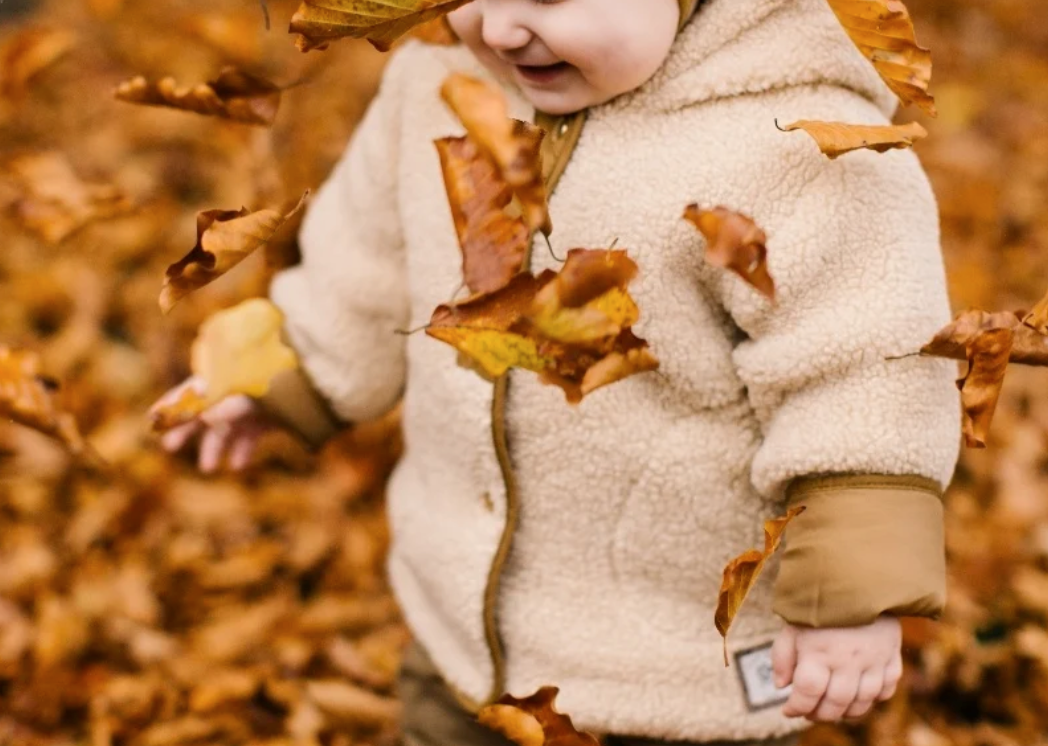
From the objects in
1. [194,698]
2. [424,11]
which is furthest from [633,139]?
[194,698]

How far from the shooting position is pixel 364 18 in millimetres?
934

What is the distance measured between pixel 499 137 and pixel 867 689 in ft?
1.92

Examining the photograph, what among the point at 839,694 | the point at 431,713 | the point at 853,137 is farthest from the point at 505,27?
the point at 431,713

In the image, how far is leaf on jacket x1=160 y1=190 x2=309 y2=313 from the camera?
3.22ft

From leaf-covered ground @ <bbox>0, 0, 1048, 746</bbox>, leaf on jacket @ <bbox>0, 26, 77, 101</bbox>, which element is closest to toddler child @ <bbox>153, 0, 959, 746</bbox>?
leaf-covered ground @ <bbox>0, 0, 1048, 746</bbox>

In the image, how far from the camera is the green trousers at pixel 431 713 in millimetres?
1360

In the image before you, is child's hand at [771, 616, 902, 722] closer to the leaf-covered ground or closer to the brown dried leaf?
the brown dried leaf

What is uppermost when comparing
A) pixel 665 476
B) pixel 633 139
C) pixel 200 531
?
pixel 633 139

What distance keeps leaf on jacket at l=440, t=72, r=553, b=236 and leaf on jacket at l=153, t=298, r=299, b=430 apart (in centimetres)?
61

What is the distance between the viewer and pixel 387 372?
138 centimetres

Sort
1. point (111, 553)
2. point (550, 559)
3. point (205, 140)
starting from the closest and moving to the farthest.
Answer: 1. point (550, 559)
2. point (111, 553)
3. point (205, 140)

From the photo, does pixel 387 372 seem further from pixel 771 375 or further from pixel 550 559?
pixel 771 375

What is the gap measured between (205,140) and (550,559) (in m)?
1.90

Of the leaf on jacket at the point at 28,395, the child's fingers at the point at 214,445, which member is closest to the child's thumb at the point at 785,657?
the child's fingers at the point at 214,445
